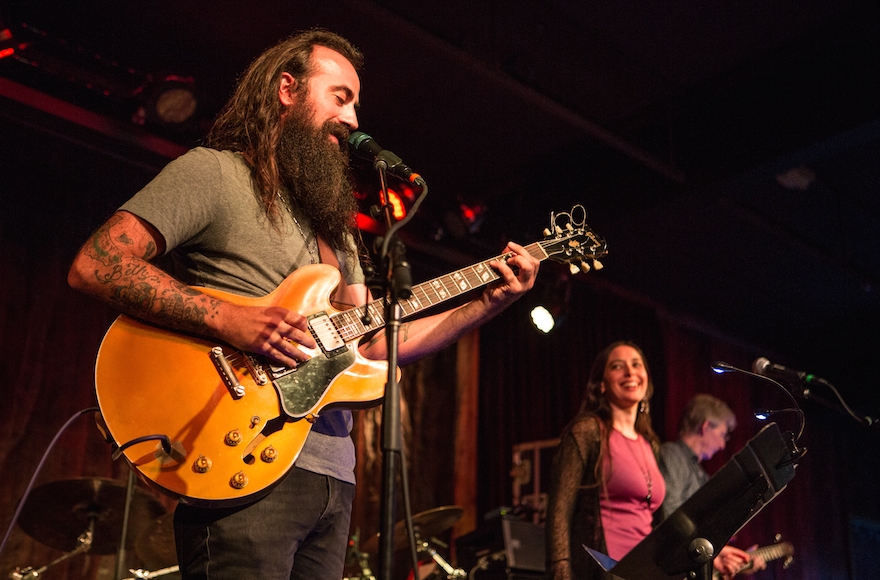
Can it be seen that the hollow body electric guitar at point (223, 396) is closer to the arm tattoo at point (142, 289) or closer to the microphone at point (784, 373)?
the arm tattoo at point (142, 289)

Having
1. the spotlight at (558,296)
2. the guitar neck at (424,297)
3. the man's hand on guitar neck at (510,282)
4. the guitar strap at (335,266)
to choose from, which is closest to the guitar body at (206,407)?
the guitar neck at (424,297)

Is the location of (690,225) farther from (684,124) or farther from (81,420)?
(81,420)

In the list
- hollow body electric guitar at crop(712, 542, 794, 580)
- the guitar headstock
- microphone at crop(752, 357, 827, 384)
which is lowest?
hollow body electric guitar at crop(712, 542, 794, 580)

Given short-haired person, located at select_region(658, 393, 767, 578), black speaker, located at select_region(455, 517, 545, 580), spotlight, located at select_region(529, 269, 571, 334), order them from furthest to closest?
spotlight, located at select_region(529, 269, 571, 334), black speaker, located at select_region(455, 517, 545, 580), short-haired person, located at select_region(658, 393, 767, 578)

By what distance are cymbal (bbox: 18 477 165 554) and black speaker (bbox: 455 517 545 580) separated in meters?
2.40

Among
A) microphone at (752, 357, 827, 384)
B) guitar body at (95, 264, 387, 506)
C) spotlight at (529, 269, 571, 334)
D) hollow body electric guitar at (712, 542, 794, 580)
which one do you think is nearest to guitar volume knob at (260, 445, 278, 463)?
guitar body at (95, 264, 387, 506)

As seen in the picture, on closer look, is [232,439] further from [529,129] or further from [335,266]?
[529,129]

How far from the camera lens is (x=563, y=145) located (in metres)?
6.81

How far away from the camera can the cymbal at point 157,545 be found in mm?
4410

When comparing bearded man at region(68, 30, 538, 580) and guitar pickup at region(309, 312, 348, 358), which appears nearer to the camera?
bearded man at region(68, 30, 538, 580)

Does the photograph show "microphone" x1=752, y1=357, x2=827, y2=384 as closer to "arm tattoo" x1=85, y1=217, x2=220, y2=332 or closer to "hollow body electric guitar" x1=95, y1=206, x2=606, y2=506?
"hollow body electric guitar" x1=95, y1=206, x2=606, y2=506

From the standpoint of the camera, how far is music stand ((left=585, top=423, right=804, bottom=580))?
3.00 metres

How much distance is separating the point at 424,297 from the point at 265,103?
2.83 feet

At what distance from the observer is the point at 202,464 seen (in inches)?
76.7
